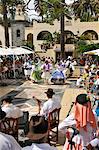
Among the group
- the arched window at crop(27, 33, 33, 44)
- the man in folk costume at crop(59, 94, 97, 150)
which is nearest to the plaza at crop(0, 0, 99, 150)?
the man in folk costume at crop(59, 94, 97, 150)

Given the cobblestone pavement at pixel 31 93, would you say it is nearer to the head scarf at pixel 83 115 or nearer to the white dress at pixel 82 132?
Answer: the white dress at pixel 82 132

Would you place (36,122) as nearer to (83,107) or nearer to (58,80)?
(83,107)

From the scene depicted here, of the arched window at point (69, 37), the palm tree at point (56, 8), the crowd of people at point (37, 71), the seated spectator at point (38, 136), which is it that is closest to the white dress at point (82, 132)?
the seated spectator at point (38, 136)

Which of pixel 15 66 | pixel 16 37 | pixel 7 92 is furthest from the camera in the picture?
pixel 16 37

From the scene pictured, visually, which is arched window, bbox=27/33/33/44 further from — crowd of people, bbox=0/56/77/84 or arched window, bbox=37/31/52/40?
crowd of people, bbox=0/56/77/84

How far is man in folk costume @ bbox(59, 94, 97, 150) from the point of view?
5684 millimetres

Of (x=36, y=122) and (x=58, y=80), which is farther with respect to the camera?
(x=58, y=80)

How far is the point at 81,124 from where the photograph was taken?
5.80 m

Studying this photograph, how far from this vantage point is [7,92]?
17.6 m

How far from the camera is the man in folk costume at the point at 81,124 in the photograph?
568cm

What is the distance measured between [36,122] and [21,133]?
4036 mm

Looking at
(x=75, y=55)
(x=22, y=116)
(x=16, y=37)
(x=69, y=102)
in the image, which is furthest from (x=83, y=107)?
(x=16, y=37)

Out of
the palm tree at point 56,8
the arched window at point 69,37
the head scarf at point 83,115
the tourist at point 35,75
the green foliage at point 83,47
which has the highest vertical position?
the palm tree at point 56,8

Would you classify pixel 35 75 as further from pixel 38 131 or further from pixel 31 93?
pixel 38 131
